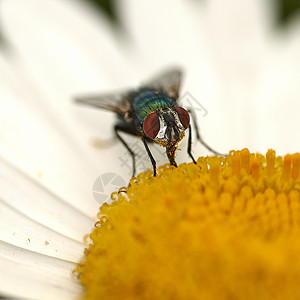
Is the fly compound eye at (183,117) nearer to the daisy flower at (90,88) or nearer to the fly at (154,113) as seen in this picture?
the fly at (154,113)

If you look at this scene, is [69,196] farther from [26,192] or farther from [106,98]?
[106,98]

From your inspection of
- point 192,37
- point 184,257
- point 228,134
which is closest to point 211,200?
point 184,257

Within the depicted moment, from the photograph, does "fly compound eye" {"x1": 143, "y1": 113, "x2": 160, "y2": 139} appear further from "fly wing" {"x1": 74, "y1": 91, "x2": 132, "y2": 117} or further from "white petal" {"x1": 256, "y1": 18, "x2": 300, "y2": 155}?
"white petal" {"x1": 256, "y1": 18, "x2": 300, "y2": 155}

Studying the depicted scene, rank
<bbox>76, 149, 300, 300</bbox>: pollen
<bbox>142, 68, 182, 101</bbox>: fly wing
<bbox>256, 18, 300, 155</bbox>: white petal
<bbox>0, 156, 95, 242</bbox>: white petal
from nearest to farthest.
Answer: <bbox>76, 149, 300, 300</bbox>: pollen, <bbox>0, 156, 95, 242</bbox>: white petal, <bbox>142, 68, 182, 101</bbox>: fly wing, <bbox>256, 18, 300, 155</bbox>: white petal

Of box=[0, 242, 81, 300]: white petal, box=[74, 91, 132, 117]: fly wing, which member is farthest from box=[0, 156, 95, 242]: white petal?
box=[74, 91, 132, 117]: fly wing

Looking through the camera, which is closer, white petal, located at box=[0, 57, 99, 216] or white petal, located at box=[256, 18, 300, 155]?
white petal, located at box=[0, 57, 99, 216]

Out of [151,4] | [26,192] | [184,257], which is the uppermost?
[151,4]

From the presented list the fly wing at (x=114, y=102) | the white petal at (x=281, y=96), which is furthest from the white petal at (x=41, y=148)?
the white petal at (x=281, y=96)

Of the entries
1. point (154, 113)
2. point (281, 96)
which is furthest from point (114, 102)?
point (281, 96)
